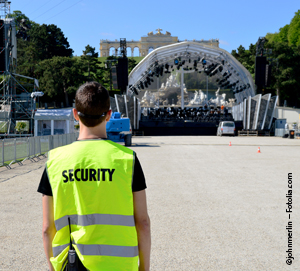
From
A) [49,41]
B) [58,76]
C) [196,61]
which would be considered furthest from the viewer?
[49,41]

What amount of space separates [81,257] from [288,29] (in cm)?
9746

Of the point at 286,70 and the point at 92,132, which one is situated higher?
the point at 286,70

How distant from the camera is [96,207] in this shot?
1985 mm

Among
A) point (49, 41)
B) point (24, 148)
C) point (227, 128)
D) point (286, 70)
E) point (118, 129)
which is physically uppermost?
point (49, 41)

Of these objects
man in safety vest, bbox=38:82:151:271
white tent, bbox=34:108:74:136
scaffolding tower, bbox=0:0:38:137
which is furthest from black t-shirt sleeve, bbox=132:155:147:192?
scaffolding tower, bbox=0:0:38:137

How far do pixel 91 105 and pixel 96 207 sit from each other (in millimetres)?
539

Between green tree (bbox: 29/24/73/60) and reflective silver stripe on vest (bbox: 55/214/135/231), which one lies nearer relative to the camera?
reflective silver stripe on vest (bbox: 55/214/135/231)

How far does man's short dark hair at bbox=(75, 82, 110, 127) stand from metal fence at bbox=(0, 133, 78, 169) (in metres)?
12.0

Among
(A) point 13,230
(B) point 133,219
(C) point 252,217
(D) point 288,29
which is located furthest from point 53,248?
(D) point 288,29

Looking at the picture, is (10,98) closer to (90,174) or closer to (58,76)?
(90,174)

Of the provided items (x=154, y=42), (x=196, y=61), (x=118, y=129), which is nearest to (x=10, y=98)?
(x=118, y=129)

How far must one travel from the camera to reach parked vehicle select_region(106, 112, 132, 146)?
929 inches

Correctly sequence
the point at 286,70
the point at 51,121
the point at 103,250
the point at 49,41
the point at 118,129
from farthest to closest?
1. the point at 49,41
2. the point at 286,70
3. the point at 51,121
4. the point at 118,129
5. the point at 103,250

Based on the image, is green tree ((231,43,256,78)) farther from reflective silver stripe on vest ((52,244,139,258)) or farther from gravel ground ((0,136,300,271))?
reflective silver stripe on vest ((52,244,139,258))
